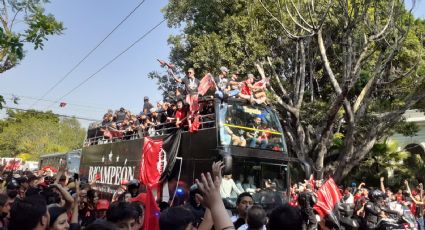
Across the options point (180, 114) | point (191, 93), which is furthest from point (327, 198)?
point (191, 93)

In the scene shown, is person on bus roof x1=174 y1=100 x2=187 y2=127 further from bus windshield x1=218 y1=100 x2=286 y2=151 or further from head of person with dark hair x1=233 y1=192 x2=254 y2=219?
head of person with dark hair x1=233 y1=192 x2=254 y2=219

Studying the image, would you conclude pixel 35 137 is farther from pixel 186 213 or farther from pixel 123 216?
pixel 186 213

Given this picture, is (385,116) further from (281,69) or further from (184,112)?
(184,112)

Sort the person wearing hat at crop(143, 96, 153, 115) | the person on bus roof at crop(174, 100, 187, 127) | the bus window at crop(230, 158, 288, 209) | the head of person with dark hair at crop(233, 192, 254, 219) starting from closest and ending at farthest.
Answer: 1. the head of person with dark hair at crop(233, 192, 254, 219)
2. the bus window at crop(230, 158, 288, 209)
3. the person on bus roof at crop(174, 100, 187, 127)
4. the person wearing hat at crop(143, 96, 153, 115)

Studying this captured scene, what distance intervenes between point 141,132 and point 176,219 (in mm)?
8239

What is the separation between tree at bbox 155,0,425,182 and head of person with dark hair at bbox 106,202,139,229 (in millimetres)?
12598

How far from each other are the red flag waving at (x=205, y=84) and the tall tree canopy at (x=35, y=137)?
4008 centimetres

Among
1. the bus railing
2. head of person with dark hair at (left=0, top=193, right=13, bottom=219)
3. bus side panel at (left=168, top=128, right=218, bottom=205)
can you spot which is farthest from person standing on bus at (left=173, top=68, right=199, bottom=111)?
head of person with dark hair at (left=0, top=193, right=13, bottom=219)

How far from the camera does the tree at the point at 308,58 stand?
53.0 feet

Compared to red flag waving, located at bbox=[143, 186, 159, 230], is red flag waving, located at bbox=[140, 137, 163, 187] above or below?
above

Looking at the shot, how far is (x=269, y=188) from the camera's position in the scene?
8.49 m

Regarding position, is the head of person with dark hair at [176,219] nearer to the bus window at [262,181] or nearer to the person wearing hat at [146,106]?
the bus window at [262,181]

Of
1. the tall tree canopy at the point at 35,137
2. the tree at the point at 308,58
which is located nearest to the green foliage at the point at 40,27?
the tree at the point at 308,58

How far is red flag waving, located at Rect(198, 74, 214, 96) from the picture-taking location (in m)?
9.73
